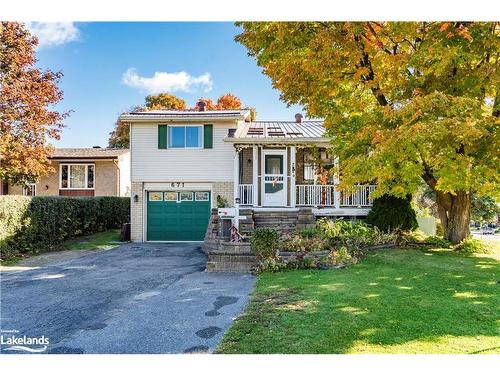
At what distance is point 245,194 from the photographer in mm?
13797

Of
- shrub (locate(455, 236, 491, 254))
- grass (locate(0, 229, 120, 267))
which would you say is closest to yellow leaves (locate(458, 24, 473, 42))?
shrub (locate(455, 236, 491, 254))

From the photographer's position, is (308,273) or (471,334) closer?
(471,334)

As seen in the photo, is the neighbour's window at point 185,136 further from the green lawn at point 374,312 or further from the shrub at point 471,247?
the shrub at point 471,247

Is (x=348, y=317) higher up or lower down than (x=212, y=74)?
lower down

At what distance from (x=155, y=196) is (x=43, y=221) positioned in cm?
421

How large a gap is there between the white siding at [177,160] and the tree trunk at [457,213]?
7.51 metres

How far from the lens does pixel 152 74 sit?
23.1 feet

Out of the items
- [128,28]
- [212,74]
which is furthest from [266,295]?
[128,28]

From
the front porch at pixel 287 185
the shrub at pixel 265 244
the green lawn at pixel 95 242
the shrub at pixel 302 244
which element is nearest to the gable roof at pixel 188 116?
the front porch at pixel 287 185

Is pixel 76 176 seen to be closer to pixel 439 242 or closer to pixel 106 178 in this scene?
pixel 106 178

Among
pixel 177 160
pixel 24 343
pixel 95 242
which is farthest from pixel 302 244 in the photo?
pixel 95 242
